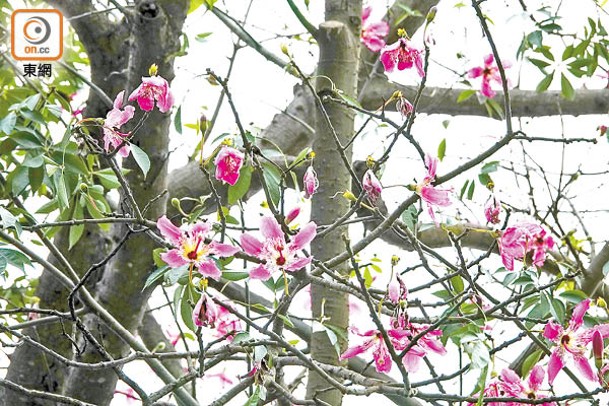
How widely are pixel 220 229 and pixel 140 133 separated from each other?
331 mm

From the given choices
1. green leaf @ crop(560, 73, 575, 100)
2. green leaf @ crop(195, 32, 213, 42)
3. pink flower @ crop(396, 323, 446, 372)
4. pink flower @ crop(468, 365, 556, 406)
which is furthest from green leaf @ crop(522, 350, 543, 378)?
green leaf @ crop(195, 32, 213, 42)

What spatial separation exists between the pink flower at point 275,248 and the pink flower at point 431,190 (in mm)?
133

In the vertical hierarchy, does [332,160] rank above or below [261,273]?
above

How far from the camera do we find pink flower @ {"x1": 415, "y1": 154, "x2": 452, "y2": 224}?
3.14ft

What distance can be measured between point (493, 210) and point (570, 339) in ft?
0.59

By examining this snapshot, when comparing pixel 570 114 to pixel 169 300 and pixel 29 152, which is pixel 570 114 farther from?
pixel 29 152

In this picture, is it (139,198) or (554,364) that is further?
(139,198)

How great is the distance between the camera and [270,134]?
→ 73.2 inches

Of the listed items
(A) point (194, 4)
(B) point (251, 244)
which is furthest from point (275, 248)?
(A) point (194, 4)

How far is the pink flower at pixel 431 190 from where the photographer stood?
958mm

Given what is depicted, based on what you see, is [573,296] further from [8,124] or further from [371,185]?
[8,124]

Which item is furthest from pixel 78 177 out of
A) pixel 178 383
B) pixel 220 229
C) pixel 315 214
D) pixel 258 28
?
pixel 258 28

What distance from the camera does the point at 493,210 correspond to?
1081 mm

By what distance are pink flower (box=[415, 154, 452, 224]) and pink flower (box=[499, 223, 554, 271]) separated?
103 millimetres
